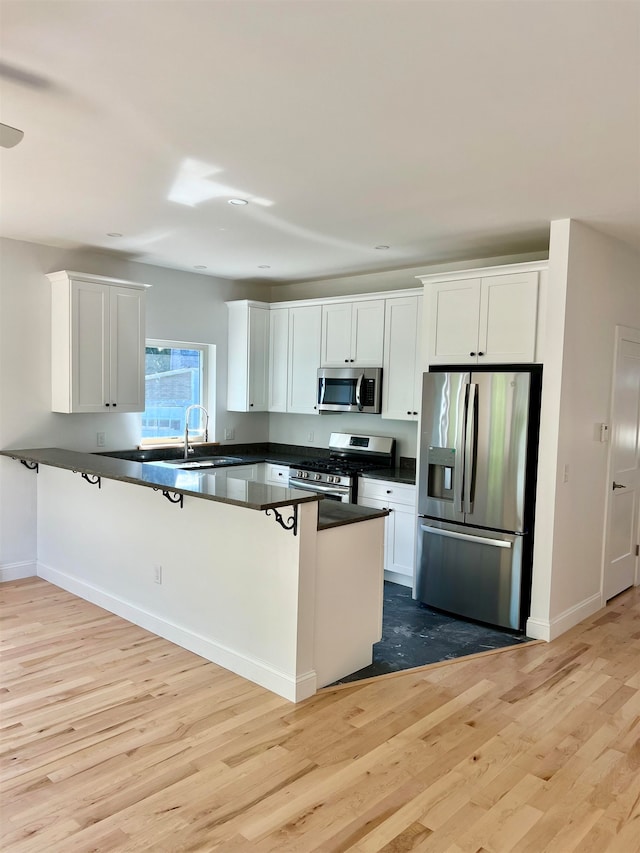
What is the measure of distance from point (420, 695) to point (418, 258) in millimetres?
3294

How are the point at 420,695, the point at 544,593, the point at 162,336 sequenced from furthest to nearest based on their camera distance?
the point at 162,336
the point at 544,593
the point at 420,695

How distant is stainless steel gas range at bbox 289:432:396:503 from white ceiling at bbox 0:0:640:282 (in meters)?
1.98

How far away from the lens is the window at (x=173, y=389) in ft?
18.8

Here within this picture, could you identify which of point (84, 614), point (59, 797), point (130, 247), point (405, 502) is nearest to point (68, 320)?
point (130, 247)

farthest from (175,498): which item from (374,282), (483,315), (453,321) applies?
(374,282)

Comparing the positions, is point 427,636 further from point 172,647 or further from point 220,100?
point 220,100

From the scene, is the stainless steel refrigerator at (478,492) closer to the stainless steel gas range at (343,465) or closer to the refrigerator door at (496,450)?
the refrigerator door at (496,450)

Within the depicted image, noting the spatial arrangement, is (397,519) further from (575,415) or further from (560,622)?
(575,415)

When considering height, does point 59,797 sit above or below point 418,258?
below

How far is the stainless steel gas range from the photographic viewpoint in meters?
5.20

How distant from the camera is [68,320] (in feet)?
15.6

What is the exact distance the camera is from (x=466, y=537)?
4.29 metres

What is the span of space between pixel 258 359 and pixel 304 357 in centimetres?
51

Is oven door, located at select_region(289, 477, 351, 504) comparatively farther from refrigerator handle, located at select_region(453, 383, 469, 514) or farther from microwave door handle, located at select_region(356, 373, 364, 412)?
refrigerator handle, located at select_region(453, 383, 469, 514)
